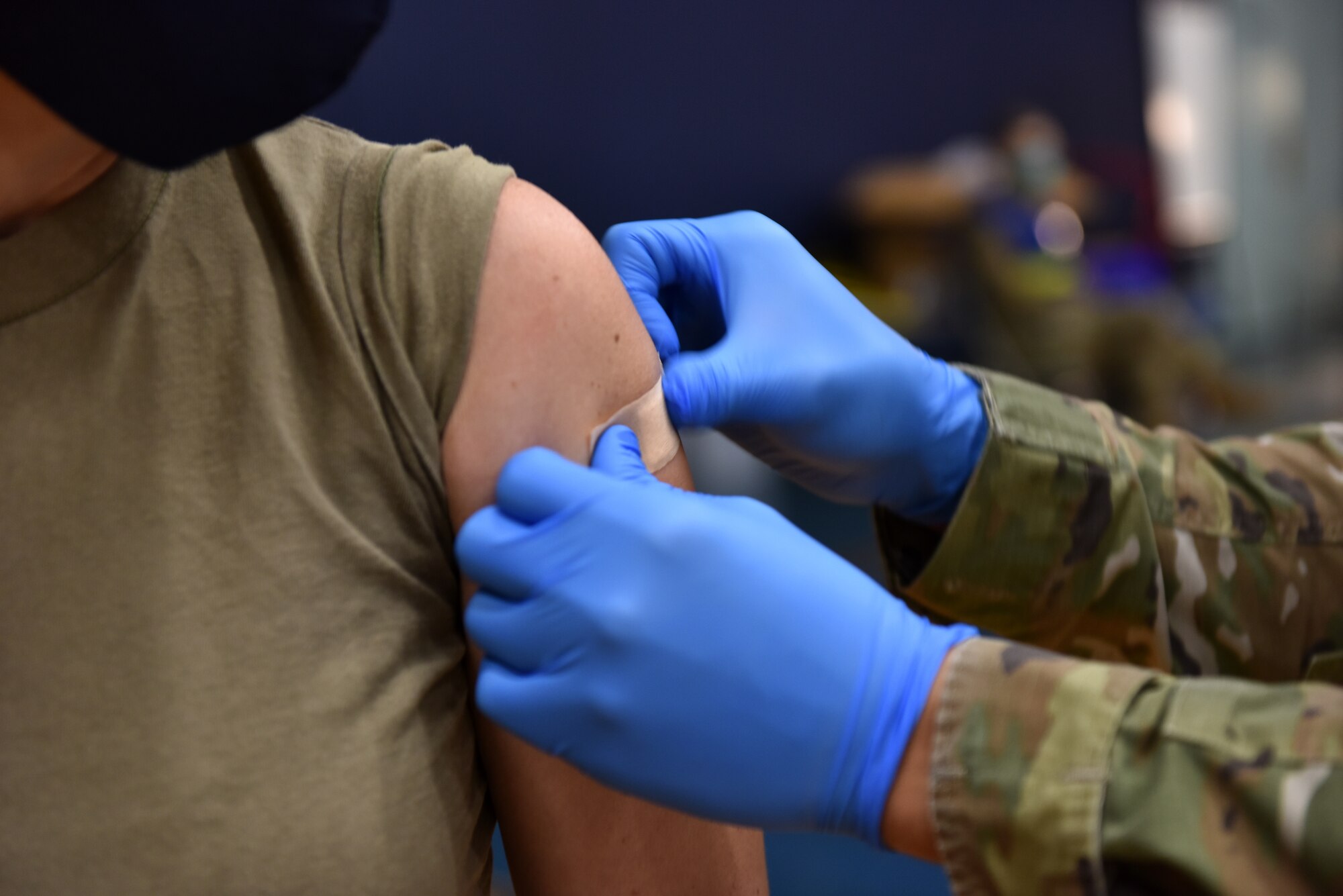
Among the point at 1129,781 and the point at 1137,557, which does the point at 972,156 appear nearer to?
the point at 1137,557

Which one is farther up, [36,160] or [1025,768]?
[36,160]

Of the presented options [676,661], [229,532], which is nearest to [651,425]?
[676,661]

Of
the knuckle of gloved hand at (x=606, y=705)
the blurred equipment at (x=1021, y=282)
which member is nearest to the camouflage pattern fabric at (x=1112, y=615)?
the knuckle of gloved hand at (x=606, y=705)

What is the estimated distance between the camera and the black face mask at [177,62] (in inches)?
22.9

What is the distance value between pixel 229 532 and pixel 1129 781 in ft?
2.08

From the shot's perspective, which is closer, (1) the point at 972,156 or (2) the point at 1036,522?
(2) the point at 1036,522

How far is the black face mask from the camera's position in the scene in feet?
1.90

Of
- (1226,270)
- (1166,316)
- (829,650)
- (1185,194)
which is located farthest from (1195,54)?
(829,650)

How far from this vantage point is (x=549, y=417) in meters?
0.83

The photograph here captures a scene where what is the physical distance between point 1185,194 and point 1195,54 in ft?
3.14

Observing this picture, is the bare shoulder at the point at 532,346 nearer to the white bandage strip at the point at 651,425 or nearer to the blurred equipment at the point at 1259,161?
the white bandage strip at the point at 651,425

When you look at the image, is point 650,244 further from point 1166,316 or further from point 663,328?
point 1166,316

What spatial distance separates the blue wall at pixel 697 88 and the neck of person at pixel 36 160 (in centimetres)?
210

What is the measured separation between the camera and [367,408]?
2.46 feet
